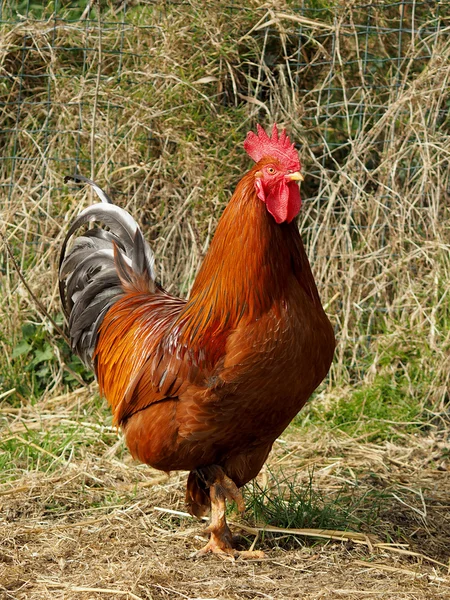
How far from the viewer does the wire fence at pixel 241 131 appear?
5766mm

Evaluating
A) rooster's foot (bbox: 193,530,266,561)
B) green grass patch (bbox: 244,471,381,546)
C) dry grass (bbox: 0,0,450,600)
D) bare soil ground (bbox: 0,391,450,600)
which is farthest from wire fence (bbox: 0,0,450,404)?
rooster's foot (bbox: 193,530,266,561)

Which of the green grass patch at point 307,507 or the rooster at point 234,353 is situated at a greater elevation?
the rooster at point 234,353

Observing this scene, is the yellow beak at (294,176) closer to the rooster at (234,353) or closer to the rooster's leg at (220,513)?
the rooster at (234,353)

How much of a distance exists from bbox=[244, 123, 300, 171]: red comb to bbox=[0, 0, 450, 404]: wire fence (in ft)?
7.59

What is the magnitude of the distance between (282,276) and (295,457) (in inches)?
72.9

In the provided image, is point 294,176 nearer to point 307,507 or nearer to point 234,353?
point 234,353

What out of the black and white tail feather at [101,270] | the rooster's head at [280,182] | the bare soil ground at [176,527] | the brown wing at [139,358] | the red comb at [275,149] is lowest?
the bare soil ground at [176,527]

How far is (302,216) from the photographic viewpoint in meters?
6.12

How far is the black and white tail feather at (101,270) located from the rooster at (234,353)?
1.12 ft

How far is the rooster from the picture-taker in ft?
11.0

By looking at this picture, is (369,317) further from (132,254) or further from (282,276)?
(282,276)

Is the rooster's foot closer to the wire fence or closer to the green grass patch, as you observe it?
the green grass patch

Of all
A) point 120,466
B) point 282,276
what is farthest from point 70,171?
point 282,276

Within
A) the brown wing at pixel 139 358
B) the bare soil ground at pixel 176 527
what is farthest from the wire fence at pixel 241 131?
the brown wing at pixel 139 358
